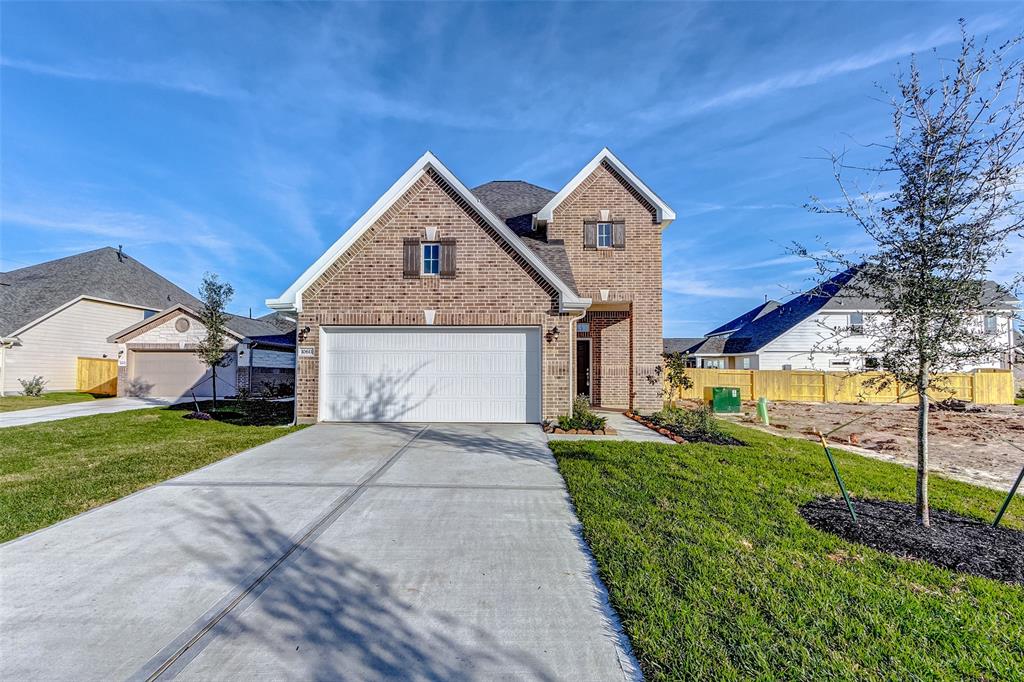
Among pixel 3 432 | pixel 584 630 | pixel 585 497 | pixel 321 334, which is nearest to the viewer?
pixel 584 630

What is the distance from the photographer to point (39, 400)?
682 inches

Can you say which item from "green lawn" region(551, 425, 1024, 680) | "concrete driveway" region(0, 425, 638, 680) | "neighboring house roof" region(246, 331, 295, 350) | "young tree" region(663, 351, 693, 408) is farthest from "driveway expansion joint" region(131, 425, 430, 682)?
"neighboring house roof" region(246, 331, 295, 350)

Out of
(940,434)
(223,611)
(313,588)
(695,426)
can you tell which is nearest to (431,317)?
(695,426)

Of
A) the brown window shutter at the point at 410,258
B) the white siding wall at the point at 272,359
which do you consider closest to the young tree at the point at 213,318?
the white siding wall at the point at 272,359

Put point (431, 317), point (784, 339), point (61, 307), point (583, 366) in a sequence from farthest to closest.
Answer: point (784, 339)
point (61, 307)
point (583, 366)
point (431, 317)

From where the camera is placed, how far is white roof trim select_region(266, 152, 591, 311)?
1025cm

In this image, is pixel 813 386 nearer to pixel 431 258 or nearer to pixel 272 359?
pixel 431 258

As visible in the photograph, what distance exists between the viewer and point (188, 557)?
3.71 metres

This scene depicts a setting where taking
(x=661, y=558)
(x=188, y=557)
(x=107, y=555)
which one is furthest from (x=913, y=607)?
(x=107, y=555)

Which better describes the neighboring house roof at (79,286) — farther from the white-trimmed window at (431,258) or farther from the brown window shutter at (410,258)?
the white-trimmed window at (431,258)

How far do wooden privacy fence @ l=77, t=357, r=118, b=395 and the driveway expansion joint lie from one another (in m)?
24.3

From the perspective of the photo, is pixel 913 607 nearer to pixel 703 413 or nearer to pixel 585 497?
pixel 585 497

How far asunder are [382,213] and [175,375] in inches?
625

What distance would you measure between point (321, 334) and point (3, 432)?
23.7ft
